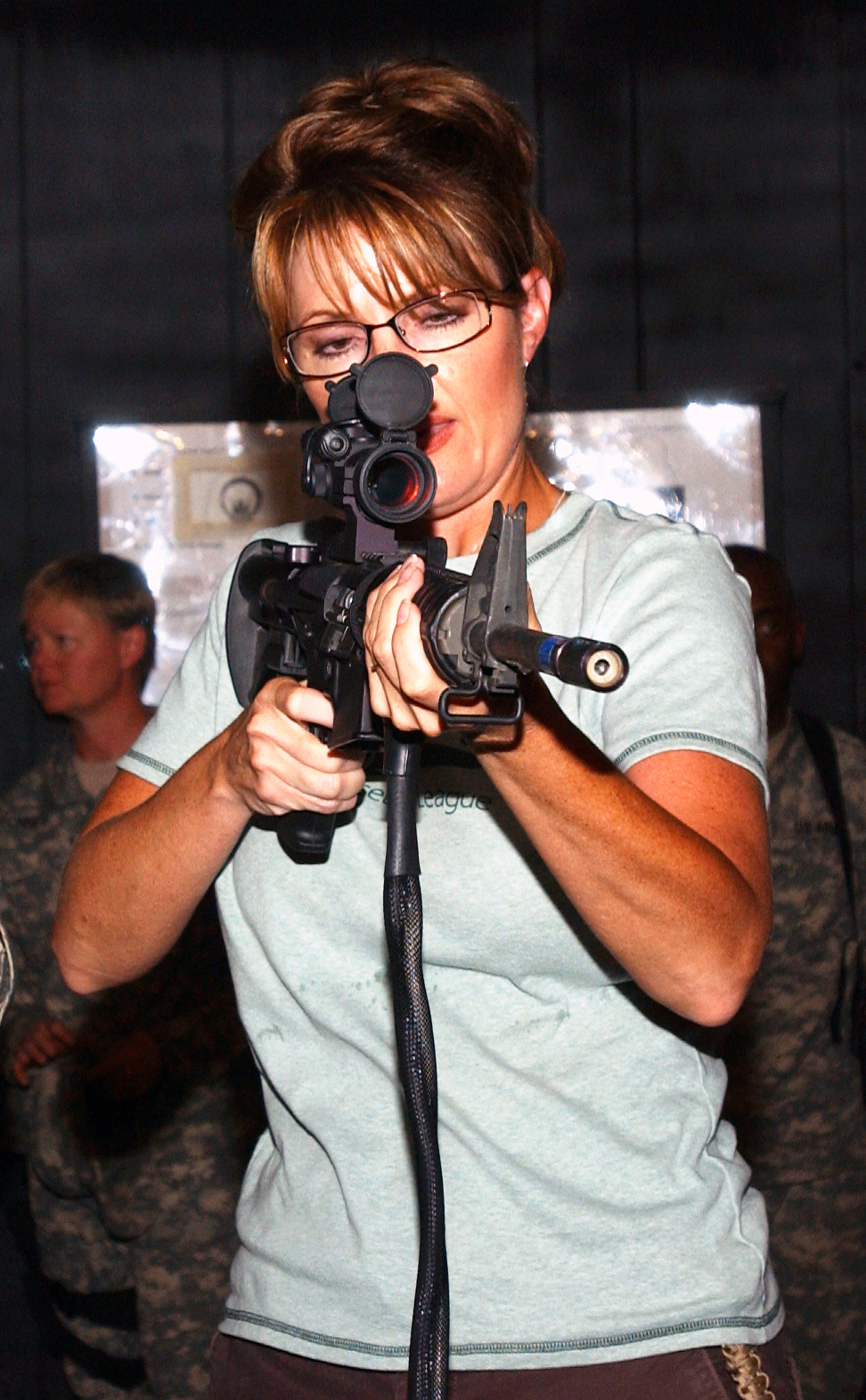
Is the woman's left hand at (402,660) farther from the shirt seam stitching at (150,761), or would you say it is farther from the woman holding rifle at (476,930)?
the shirt seam stitching at (150,761)

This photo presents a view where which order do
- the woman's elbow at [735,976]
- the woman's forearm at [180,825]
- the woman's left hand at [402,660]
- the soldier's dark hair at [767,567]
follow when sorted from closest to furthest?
the woman's left hand at [402,660] < the woman's elbow at [735,976] < the woman's forearm at [180,825] < the soldier's dark hair at [767,567]

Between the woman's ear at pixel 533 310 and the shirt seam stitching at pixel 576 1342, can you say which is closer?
the shirt seam stitching at pixel 576 1342

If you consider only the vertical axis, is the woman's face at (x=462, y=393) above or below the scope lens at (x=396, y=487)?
above

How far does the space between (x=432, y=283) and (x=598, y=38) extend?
238 cm

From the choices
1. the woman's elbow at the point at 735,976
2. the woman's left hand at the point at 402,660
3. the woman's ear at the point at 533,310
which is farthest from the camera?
the woman's ear at the point at 533,310

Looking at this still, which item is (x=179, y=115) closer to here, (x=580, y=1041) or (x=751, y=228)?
(x=751, y=228)

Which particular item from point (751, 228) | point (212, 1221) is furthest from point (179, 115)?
point (212, 1221)

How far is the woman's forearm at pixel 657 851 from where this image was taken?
0.88 m

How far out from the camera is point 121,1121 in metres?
2.69

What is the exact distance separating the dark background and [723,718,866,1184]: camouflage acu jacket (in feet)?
1.78

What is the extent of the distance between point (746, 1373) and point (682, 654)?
482 millimetres

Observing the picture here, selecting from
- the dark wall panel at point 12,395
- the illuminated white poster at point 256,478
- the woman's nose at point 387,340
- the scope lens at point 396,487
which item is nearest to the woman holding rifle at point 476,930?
the woman's nose at point 387,340

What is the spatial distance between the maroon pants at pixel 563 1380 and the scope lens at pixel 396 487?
59 cm

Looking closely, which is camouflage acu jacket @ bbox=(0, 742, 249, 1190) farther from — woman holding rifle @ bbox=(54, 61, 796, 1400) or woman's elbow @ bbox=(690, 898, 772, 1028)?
woman's elbow @ bbox=(690, 898, 772, 1028)
